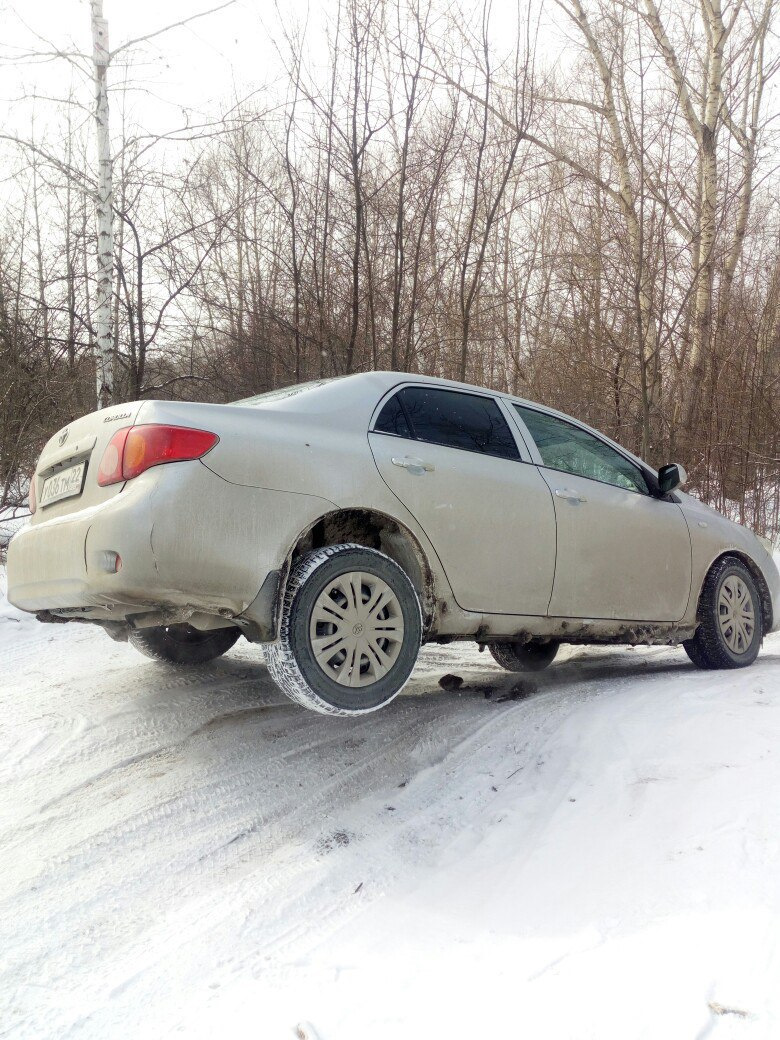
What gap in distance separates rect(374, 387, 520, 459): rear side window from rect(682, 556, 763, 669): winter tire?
1803 millimetres

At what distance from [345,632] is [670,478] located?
8.60ft

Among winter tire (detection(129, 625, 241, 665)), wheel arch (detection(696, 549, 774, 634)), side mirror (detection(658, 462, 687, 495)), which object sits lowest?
winter tire (detection(129, 625, 241, 665))

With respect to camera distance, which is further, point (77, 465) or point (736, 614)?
point (736, 614)

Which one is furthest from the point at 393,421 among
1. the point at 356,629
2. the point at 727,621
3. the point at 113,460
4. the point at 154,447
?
the point at 727,621

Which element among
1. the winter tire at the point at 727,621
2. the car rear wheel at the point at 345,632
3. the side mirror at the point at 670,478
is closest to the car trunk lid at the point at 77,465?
the car rear wheel at the point at 345,632

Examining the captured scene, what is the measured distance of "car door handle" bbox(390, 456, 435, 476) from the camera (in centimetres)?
342

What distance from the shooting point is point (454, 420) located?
3.82 m

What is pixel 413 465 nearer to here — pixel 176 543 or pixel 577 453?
pixel 176 543

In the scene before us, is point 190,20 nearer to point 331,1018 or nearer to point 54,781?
point 54,781

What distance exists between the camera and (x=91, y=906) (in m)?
2.31

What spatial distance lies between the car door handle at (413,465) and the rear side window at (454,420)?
0.47 ft

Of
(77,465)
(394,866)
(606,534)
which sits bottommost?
(394,866)

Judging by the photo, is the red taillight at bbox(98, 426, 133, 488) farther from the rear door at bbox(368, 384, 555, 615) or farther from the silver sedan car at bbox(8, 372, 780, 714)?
the rear door at bbox(368, 384, 555, 615)

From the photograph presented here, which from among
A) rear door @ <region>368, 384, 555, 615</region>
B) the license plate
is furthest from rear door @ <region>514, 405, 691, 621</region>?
the license plate
